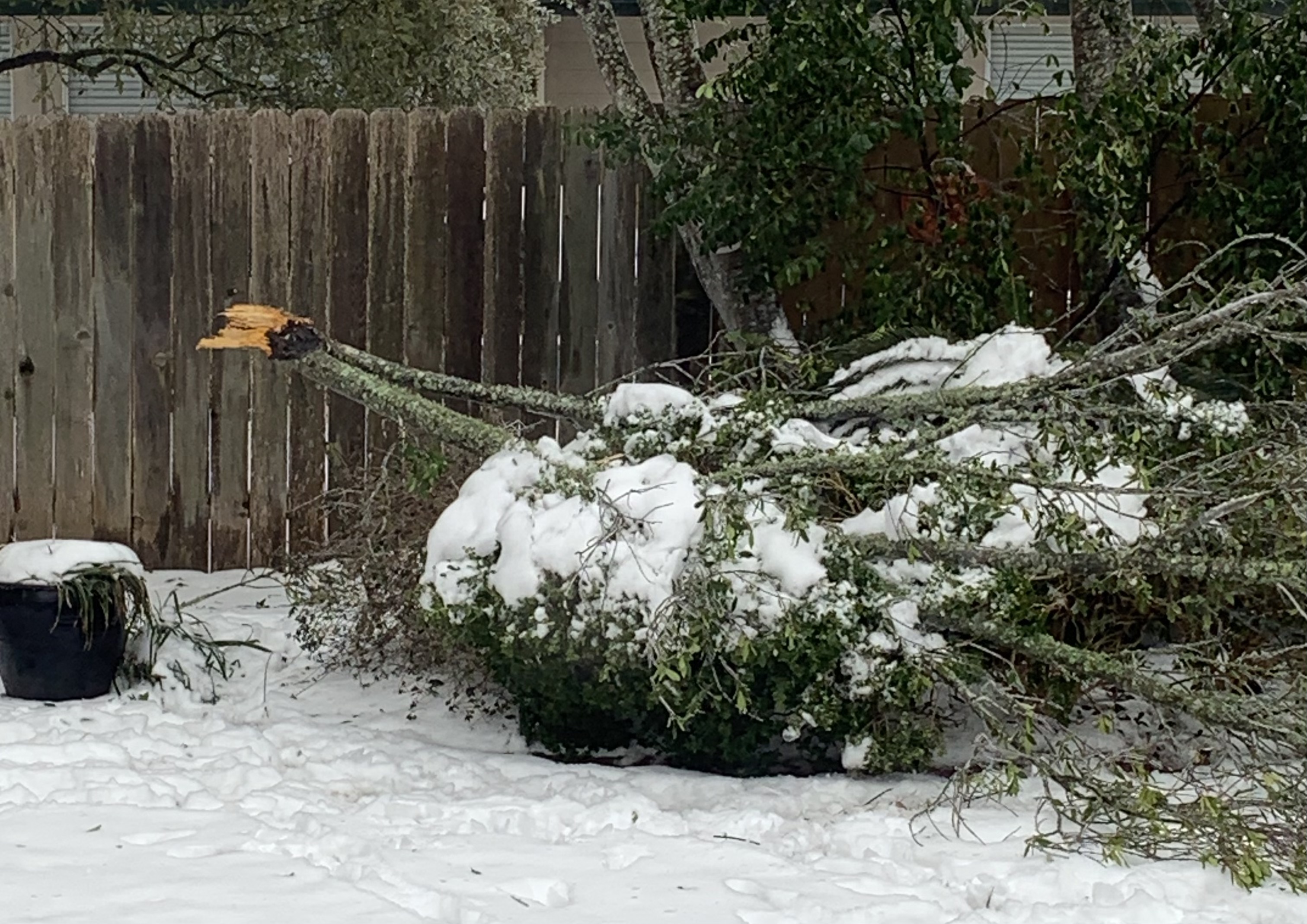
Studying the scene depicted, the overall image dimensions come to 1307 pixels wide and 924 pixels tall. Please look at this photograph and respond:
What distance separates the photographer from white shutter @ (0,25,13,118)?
13734 mm

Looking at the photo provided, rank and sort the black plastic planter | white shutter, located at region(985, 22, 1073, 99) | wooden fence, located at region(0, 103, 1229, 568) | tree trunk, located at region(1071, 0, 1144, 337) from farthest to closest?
white shutter, located at region(985, 22, 1073, 99) → wooden fence, located at region(0, 103, 1229, 568) → tree trunk, located at region(1071, 0, 1144, 337) → the black plastic planter

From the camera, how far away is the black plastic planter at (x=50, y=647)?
4.80m

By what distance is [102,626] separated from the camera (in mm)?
4863

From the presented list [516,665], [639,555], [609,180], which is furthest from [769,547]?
[609,180]

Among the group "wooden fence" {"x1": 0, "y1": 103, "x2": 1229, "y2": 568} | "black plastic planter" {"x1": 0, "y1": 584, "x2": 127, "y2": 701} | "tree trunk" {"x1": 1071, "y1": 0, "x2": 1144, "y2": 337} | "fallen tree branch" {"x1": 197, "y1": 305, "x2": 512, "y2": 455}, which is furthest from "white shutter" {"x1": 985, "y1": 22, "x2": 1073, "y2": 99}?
"black plastic planter" {"x1": 0, "y1": 584, "x2": 127, "y2": 701}

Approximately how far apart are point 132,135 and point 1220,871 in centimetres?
512

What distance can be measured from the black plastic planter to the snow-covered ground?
0.11 m

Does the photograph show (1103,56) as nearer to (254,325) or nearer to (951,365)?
(951,365)

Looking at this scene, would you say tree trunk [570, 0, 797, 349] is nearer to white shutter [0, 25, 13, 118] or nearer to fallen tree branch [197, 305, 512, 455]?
fallen tree branch [197, 305, 512, 455]

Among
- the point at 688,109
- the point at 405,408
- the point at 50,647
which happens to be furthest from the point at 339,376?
the point at 688,109

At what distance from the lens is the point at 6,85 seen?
13.9 metres

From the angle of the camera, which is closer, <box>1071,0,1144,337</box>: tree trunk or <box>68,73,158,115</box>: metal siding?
<box>1071,0,1144,337</box>: tree trunk

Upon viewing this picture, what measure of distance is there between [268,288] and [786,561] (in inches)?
129

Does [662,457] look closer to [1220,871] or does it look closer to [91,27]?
[1220,871]
